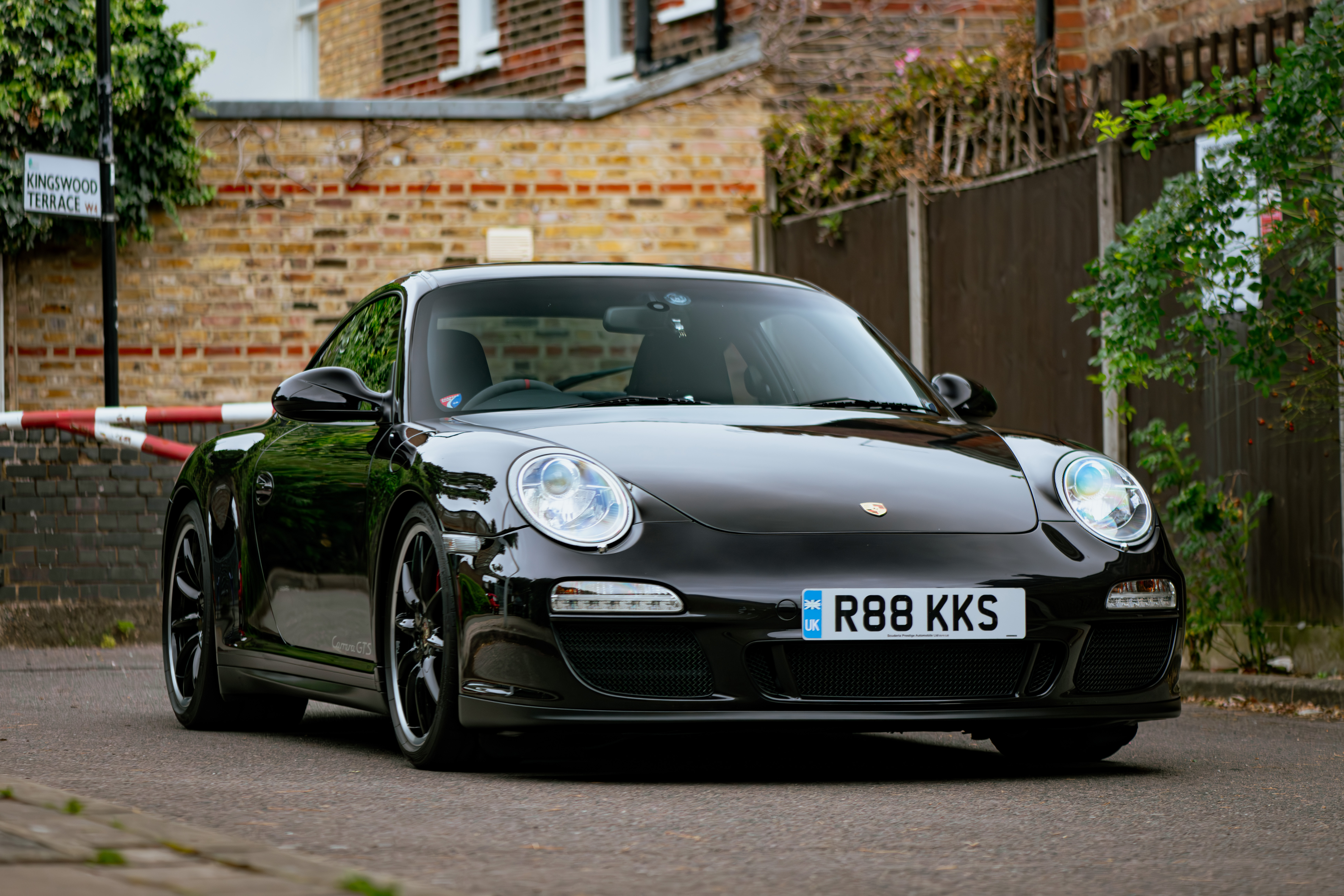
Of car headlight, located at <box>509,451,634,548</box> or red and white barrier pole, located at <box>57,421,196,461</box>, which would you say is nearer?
car headlight, located at <box>509,451,634,548</box>

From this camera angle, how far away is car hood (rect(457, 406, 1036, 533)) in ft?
17.8

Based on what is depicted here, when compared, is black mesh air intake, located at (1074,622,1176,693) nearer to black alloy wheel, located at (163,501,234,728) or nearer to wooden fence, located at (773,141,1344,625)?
wooden fence, located at (773,141,1344,625)

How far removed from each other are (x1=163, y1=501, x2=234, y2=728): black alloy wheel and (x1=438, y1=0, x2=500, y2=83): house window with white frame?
15957 millimetres

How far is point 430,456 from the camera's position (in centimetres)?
581

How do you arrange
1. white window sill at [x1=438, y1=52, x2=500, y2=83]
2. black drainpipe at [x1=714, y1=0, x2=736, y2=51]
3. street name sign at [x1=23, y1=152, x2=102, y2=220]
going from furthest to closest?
white window sill at [x1=438, y1=52, x2=500, y2=83] → black drainpipe at [x1=714, y1=0, x2=736, y2=51] → street name sign at [x1=23, y1=152, x2=102, y2=220]

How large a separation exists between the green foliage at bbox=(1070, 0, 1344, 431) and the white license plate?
3.00 meters

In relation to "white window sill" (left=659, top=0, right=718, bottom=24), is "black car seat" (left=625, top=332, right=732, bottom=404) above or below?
below

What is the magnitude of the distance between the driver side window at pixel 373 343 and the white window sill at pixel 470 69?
15900 millimetres

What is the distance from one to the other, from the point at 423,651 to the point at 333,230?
11.8 m

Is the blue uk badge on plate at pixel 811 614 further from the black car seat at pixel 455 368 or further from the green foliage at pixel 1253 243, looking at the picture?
the green foliage at pixel 1253 243

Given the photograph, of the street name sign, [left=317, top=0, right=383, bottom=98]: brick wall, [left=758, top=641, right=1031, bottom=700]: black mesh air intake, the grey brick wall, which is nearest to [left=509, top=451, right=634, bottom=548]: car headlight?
[left=758, top=641, right=1031, bottom=700]: black mesh air intake

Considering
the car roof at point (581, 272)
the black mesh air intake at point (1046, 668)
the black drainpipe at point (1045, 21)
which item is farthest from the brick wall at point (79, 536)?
the black mesh air intake at point (1046, 668)

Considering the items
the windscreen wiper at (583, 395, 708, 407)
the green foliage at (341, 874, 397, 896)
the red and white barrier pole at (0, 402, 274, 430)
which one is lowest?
the green foliage at (341, 874, 397, 896)

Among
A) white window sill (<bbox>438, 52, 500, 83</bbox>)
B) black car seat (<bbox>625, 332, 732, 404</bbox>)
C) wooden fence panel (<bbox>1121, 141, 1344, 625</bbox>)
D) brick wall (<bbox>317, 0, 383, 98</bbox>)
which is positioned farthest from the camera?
brick wall (<bbox>317, 0, 383, 98</bbox>)
